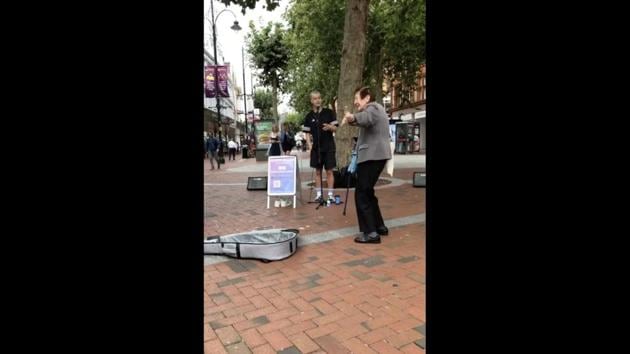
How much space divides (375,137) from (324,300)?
84.7 inches

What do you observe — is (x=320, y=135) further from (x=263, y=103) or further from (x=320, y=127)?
(x=263, y=103)

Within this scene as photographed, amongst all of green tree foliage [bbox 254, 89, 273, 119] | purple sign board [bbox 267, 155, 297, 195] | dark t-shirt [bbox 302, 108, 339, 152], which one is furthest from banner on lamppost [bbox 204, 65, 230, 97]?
green tree foliage [bbox 254, 89, 273, 119]

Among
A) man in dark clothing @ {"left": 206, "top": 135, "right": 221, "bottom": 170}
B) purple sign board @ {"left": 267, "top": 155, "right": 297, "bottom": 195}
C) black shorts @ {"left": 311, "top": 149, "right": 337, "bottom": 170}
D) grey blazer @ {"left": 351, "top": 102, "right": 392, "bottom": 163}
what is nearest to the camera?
grey blazer @ {"left": 351, "top": 102, "right": 392, "bottom": 163}

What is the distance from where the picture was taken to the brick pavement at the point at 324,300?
2510 mm

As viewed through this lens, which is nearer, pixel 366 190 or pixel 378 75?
pixel 366 190

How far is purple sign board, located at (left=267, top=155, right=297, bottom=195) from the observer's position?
7.27 m

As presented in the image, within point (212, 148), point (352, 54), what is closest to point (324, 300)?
point (352, 54)

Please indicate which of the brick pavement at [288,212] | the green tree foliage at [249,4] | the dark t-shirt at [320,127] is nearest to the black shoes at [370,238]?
the brick pavement at [288,212]

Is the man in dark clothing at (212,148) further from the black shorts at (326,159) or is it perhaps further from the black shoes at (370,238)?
the black shoes at (370,238)

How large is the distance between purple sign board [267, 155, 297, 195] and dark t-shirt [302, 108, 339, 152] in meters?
0.55

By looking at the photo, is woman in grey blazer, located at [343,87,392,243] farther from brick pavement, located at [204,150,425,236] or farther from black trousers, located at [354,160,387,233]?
brick pavement, located at [204,150,425,236]

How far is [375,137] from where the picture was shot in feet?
15.2

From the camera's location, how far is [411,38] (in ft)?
78.5
